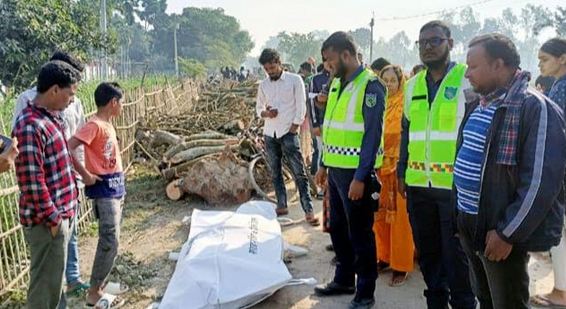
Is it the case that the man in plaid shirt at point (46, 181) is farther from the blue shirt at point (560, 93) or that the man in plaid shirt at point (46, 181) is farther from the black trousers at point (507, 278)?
the blue shirt at point (560, 93)

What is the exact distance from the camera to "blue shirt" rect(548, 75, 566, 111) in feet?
11.0

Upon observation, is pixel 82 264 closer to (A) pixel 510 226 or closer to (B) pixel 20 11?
(A) pixel 510 226

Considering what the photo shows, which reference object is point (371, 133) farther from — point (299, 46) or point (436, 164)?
point (299, 46)

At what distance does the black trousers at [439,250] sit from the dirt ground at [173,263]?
0.59m

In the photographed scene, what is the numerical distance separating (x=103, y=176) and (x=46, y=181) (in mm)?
774

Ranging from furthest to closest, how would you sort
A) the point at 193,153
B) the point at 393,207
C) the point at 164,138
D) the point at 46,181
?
the point at 164,138 → the point at 193,153 → the point at 393,207 → the point at 46,181

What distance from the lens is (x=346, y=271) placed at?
3744 mm

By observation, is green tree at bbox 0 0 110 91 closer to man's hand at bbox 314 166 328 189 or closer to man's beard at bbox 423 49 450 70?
man's hand at bbox 314 166 328 189

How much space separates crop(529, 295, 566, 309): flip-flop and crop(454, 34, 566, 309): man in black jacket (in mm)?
1518

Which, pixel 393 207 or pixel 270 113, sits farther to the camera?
pixel 270 113

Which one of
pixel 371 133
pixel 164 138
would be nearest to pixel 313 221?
pixel 371 133

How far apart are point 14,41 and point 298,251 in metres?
8.72

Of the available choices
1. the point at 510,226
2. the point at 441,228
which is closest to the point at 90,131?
the point at 441,228

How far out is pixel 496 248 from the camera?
208 centimetres
